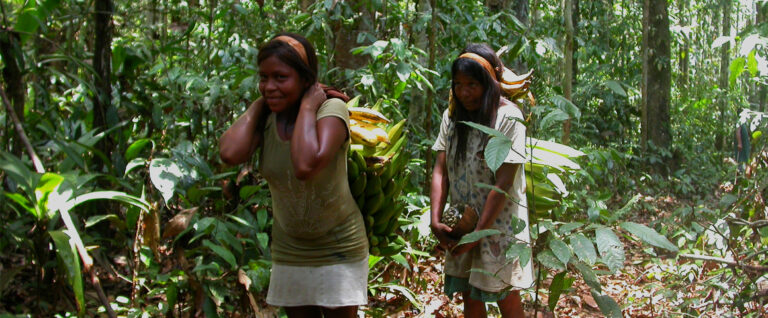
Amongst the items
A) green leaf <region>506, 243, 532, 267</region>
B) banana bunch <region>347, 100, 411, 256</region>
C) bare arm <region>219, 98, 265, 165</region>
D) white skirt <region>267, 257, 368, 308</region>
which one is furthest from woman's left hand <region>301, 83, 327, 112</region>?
green leaf <region>506, 243, 532, 267</region>

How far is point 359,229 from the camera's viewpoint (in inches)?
97.6

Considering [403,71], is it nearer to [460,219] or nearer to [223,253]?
[460,219]

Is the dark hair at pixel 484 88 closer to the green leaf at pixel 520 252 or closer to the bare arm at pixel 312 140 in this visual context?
the bare arm at pixel 312 140

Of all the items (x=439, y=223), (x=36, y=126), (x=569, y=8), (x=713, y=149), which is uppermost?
(x=569, y=8)

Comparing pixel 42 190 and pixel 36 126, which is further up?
pixel 36 126

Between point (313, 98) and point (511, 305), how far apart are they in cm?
119

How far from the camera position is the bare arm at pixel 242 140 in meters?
2.37

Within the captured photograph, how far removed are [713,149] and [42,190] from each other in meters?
12.7

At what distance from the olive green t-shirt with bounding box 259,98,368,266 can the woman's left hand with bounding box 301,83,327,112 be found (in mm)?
26

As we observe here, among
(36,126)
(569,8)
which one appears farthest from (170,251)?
(569,8)

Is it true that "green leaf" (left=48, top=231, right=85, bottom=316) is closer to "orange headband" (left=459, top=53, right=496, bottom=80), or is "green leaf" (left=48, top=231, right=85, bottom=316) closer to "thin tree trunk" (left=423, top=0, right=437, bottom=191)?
"orange headband" (left=459, top=53, right=496, bottom=80)

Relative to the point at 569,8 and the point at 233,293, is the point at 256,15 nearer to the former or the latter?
the point at 569,8

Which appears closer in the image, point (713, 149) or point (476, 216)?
point (476, 216)

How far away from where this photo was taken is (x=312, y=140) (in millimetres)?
2189
